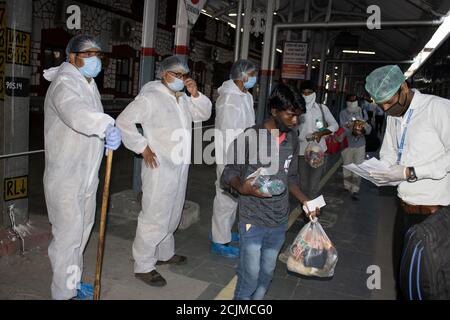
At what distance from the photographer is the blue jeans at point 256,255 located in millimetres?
2795

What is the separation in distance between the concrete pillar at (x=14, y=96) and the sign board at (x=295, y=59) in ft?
27.3

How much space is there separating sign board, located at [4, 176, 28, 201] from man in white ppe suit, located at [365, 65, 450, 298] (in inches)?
129

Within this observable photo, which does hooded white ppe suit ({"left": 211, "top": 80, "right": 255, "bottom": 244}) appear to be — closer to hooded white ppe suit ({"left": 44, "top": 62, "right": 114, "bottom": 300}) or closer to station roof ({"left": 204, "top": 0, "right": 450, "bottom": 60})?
hooded white ppe suit ({"left": 44, "top": 62, "right": 114, "bottom": 300})

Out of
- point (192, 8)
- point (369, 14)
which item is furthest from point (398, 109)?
point (369, 14)

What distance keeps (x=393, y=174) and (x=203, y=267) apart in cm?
216

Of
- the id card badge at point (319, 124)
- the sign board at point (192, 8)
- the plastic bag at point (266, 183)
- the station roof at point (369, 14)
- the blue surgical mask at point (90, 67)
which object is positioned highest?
the station roof at point (369, 14)

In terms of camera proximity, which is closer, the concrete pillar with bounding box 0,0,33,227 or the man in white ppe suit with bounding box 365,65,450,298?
the man in white ppe suit with bounding box 365,65,450,298

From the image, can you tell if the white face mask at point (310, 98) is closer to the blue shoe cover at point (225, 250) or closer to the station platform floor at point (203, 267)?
the station platform floor at point (203, 267)

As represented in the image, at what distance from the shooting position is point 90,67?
322 cm

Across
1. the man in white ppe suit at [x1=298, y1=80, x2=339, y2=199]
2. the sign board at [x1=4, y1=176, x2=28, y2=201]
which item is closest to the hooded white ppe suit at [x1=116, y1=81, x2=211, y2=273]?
the sign board at [x1=4, y1=176, x2=28, y2=201]

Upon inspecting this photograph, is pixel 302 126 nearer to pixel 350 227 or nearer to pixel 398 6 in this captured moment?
pixel 350 227

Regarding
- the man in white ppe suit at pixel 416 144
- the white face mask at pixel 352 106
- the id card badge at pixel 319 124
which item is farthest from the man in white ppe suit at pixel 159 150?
the white face mask at pixel 352 106

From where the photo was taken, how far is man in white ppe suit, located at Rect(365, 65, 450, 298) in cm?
268

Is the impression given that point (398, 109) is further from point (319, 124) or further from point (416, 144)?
point (319, 124)
